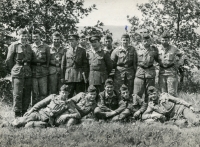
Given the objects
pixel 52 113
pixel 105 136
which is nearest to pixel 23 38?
pixel 52 113

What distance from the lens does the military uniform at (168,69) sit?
26.0 ft

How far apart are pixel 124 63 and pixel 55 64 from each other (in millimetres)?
1683

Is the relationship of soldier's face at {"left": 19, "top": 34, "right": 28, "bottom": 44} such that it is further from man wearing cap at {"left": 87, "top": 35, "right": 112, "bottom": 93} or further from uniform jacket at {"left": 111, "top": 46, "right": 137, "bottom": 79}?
uniform jacket at {"left": 111, "top": 46, "right": 137, "bottom": 79}

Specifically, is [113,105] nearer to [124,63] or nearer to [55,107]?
[124,63]

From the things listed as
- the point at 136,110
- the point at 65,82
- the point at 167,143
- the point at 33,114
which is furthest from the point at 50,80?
the point at 167,143

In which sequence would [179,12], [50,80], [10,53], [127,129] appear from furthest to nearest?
[179,12] < [50,80] < [10,53] < [127,129]

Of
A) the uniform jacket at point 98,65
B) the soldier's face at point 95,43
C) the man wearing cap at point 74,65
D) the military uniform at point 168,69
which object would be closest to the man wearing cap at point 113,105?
the uniform jacket at point 98,65

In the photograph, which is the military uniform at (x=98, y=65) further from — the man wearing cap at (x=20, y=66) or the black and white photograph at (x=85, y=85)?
the man wearing cap at (x=20, y=66)

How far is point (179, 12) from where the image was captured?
36.8 ft

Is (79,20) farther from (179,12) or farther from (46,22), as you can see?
(179,12)

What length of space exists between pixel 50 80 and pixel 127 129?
8.23 ft

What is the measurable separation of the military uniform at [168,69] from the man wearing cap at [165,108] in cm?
69

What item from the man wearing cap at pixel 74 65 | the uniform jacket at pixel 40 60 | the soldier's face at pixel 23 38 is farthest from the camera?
the man wearing cap at pixel 74 65

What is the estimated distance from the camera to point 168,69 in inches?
314
